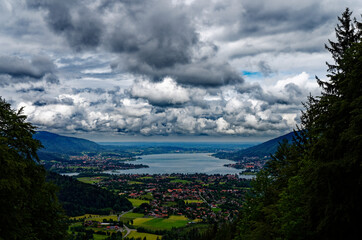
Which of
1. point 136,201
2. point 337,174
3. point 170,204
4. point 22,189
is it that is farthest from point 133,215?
point 337,174

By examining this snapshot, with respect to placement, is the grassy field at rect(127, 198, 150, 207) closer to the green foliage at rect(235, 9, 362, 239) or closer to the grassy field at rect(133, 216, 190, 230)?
the grassy field at rect(133, 216, 190, 230)

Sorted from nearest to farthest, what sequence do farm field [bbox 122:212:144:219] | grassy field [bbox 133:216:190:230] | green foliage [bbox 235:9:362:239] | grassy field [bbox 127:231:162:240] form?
1. green foliage [bbox 235:9:362:239]
2. grassy field [bbox 127:231:162:240]
3. grassy field [bbox 133:216:190:230]
4. farm field [bbox 122:212:144:219]

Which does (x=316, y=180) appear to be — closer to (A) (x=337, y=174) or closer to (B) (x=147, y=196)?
(A) (x=337, y=174)

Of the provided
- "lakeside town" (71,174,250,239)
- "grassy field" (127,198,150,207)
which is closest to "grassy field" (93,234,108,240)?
"lakeside town" (71,174,250,239)

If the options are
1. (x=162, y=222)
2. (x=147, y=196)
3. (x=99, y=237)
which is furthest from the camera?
(x=147, y=196)

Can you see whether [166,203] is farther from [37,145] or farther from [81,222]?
[37,145]
